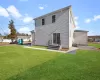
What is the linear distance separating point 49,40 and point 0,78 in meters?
15.8

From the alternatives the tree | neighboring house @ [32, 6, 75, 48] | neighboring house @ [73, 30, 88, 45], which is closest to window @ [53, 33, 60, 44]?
neighboring house @ [32, 6, 75, 48]

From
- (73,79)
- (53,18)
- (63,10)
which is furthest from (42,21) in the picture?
(73,79)

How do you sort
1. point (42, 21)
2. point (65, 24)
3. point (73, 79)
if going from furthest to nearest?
point (42, 21), point (65, 24), point (73, 79)

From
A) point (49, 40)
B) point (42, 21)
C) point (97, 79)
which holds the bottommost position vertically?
point (97, 79)

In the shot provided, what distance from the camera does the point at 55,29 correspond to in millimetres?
19609

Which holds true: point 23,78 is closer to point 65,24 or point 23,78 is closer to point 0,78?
point 0,78

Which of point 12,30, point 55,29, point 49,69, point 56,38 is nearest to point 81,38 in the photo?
point 56,38

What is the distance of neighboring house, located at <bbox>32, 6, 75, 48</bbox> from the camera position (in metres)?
18.2

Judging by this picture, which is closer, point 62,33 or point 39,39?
point 62,33

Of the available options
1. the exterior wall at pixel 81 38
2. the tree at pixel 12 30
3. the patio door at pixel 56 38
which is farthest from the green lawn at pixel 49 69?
the tree at pixel 12 30

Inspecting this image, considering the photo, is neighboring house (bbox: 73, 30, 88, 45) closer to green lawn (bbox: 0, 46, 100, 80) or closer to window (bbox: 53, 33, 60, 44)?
window (bbox: 53, 33, 60, 44)

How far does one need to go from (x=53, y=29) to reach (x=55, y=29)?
1.50 feet

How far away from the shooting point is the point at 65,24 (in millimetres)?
18281

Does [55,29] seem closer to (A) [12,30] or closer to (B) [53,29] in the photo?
(B) [53,29]
